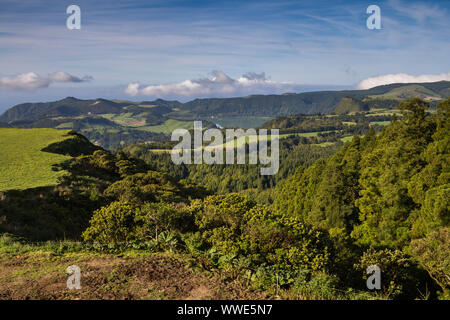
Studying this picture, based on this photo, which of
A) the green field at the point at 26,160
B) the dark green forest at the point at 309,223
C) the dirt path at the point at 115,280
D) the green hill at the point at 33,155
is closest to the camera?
the dirt path at the point at 115,280

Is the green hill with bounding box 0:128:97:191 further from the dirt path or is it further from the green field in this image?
the dirt path

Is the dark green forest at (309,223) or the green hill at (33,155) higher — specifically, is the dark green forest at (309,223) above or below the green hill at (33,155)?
below

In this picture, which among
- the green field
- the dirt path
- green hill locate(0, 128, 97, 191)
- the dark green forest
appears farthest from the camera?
green hill locate(0, 128, 97, 191)

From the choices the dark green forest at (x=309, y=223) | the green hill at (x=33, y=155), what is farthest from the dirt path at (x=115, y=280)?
A: the green hill at (x=33, y=155)

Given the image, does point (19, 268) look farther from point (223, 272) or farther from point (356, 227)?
point (356, 227)

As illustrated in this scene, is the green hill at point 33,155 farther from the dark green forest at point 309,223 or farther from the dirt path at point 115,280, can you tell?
Answer: the dirt path at point 115,280

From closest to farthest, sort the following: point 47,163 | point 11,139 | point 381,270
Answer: point 381,270 < point 47,163 < point 11,139

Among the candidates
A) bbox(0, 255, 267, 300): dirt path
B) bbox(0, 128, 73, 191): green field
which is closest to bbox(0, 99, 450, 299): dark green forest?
bbox(0, 255, 267, 300): dirt path
